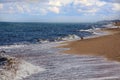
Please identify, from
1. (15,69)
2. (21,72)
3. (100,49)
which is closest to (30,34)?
(100,49)

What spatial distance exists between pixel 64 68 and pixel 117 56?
21.7ft

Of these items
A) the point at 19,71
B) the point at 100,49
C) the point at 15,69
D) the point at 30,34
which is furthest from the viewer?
the point at 30,34

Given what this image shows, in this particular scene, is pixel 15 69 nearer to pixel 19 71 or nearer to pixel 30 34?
pixel 19 71

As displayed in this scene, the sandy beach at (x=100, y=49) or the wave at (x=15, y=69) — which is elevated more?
the wave at (x=15, y=69)

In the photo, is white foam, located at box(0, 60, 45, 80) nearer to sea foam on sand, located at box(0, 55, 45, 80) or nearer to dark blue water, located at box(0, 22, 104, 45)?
sea foam on sand, located at box(0, 55, 45, 80)

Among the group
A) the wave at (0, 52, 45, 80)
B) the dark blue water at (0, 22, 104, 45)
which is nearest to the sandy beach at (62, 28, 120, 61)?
the wave at (0, 52, 45, 80)

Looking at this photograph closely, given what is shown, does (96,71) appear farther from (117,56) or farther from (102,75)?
(117,56)

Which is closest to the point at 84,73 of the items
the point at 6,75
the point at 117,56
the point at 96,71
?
the point at 96,71

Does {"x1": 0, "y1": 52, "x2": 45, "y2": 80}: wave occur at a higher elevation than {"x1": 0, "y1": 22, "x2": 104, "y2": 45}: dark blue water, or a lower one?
higher

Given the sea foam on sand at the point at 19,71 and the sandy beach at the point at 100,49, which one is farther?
the sandy beach at the point at 100,49

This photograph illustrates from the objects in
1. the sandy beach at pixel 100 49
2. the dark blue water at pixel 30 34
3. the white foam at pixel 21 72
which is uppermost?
the white foam at pixel 21 72

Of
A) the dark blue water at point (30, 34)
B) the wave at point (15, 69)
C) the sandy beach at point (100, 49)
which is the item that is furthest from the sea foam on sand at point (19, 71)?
the dark blue water at point (30, 34)

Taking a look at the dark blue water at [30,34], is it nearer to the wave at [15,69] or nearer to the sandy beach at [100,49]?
the sandy beach at [100,49]

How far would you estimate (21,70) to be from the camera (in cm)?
1908
